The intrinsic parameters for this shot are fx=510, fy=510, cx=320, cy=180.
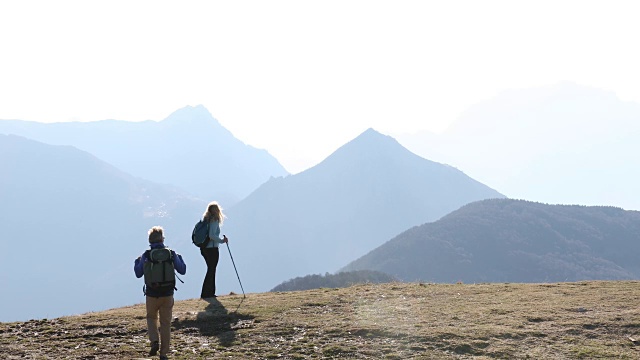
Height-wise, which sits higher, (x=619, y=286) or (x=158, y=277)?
(x=158, y=277)

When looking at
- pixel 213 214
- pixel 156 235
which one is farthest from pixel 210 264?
pixel 156 235

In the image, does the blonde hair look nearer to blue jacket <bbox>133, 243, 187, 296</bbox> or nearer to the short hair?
the short hair

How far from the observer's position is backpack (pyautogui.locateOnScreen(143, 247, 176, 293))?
11461 millimetres

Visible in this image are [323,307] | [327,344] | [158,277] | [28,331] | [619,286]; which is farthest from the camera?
[619,286]

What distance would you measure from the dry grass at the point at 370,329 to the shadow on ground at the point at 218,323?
30mm

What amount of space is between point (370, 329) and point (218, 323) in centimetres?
452

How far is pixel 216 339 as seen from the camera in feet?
43.1

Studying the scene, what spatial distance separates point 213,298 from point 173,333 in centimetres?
497

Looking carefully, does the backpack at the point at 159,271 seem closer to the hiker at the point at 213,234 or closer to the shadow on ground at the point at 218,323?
the shadow on ground at the point at 218,323

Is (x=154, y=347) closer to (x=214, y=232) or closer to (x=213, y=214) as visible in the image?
(x=214, y=232)

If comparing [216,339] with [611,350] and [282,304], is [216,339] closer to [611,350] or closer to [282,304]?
[282,304]

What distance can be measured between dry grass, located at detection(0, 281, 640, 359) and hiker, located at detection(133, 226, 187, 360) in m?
0.58

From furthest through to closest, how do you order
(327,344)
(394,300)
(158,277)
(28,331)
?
(394,300)
(28,331)
(327,344)
(158,277)

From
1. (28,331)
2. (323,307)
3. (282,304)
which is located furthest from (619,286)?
(28,331)
